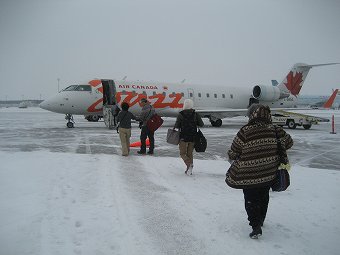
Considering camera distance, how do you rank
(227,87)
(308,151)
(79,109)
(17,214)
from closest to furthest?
(17,214) < (308,151) < (79,109) < (227,87)

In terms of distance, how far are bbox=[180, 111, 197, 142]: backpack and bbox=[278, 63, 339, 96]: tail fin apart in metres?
21.8

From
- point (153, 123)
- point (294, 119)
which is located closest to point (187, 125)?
point (153, 123)

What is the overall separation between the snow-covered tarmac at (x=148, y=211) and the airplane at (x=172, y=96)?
36.3 feet

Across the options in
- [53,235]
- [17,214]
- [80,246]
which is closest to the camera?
[80,246]

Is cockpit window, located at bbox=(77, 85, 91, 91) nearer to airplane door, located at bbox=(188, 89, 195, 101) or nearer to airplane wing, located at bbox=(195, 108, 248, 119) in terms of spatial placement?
airplane wing, located at bbox=(195, 108, 248, 119)

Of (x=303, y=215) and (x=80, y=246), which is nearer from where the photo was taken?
(x=80, y=246)

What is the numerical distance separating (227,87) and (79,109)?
12.7m

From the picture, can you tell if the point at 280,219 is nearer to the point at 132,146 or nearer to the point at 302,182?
the point at 302,182

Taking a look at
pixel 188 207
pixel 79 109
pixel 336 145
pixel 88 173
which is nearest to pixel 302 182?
pixel 188 207

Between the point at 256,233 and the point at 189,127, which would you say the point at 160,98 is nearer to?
the point at 189,127

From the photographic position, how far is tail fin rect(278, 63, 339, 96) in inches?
1070

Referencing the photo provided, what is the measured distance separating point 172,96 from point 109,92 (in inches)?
181

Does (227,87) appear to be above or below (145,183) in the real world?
above

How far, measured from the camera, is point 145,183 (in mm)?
6590
